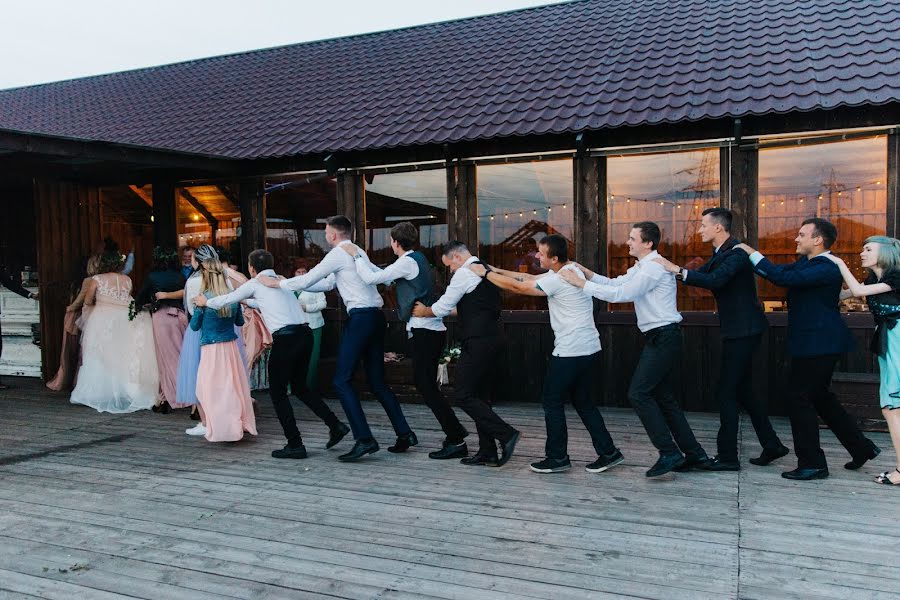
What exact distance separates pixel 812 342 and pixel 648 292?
1157 millimetres

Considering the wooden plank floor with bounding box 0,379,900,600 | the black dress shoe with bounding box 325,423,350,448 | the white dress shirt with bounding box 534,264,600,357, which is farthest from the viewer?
the black dress shoe with bounding box 325,423,350,448

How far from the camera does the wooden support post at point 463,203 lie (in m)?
8.89

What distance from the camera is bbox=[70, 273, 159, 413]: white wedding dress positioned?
28.6 feet

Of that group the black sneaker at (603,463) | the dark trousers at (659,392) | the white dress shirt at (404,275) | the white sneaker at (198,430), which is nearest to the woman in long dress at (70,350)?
the white sneaker at (198,430)

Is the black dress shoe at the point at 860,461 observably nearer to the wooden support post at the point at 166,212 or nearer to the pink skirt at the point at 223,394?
the pink skirt at the point at 223,394

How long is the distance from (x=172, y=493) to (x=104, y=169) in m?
5.42

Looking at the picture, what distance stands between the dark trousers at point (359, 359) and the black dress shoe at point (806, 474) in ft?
9.81

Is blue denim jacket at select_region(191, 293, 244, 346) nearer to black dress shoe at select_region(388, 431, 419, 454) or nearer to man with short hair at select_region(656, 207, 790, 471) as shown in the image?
black dress shoe at select_region(388, 431, 419, 454)

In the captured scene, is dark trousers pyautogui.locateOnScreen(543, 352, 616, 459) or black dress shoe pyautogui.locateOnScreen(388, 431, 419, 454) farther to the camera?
black dress shoe pyautogui.locateOnScreen(388, 431, 419, 454)

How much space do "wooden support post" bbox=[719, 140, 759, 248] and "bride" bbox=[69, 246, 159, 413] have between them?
253 inches

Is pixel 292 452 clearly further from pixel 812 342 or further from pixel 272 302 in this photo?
pixel 812 342

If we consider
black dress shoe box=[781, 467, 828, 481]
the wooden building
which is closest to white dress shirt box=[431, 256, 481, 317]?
black dress shoe box=[781, 467, 828, 481]

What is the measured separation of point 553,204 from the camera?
8.58m

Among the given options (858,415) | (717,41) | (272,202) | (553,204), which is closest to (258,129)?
(272,202)
